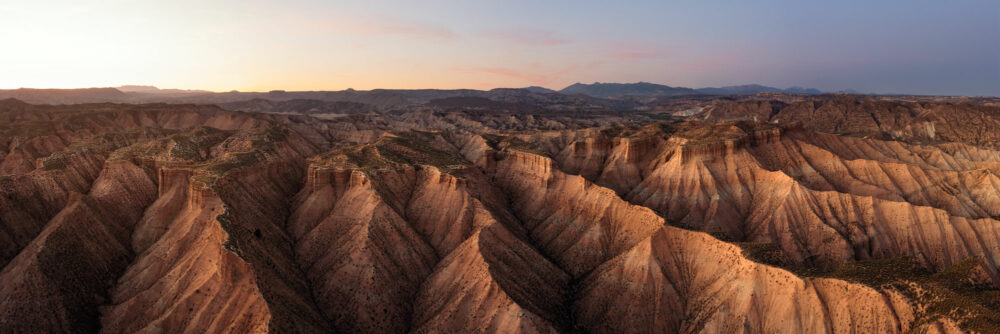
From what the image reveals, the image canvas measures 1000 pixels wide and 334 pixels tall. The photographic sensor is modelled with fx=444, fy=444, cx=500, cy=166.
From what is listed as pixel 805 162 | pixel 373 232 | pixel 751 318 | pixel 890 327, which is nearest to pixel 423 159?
pixel 373 232

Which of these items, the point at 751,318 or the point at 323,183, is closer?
the point at 751,318

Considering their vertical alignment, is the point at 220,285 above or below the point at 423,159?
below

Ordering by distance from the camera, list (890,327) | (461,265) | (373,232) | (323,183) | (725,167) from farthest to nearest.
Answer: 1. (725,167)
2. (323,183)
3. (373,232)
4. (461,265)
5. (890,327)

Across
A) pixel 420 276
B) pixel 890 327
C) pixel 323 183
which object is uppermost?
pixel 323 183

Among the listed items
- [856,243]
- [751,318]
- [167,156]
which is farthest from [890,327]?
[167,156]

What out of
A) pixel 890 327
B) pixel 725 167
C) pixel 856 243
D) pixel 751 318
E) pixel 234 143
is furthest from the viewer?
pixel 234 143

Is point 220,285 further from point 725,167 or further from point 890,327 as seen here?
point 725,167

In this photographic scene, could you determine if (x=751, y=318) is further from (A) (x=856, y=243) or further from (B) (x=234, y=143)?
(B) (x=234, y=143)
